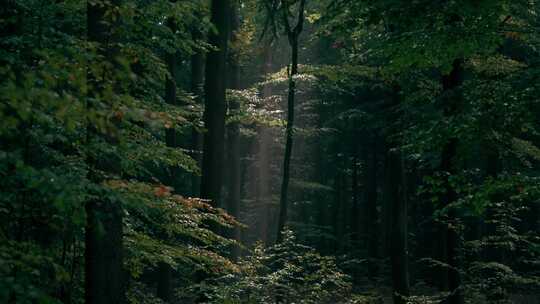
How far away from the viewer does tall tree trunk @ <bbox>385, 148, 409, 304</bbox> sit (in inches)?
578

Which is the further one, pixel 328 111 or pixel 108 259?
pixel 328 111

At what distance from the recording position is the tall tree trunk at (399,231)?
1467 cm

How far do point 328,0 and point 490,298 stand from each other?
12327 mm

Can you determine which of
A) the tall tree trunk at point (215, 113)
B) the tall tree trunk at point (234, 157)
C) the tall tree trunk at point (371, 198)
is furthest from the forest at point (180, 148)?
the tall tree trunk at point (371, 198)

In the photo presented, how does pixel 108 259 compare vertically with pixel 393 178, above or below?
below

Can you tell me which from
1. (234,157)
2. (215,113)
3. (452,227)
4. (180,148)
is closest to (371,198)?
(234,157)

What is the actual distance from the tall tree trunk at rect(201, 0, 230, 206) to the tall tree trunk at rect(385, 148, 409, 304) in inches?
207

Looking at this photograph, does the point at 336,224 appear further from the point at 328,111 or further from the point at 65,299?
the point at 65,299

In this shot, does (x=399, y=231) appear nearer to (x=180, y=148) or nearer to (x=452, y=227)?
(x=452, y=227)

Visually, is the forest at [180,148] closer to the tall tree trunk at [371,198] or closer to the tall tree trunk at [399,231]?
the tall tree trunk at [399,231]

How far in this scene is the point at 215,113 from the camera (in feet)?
38.9

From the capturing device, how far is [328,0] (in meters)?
19.1

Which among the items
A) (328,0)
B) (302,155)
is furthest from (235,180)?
(302,155)

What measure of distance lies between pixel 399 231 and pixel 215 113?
660 cm
